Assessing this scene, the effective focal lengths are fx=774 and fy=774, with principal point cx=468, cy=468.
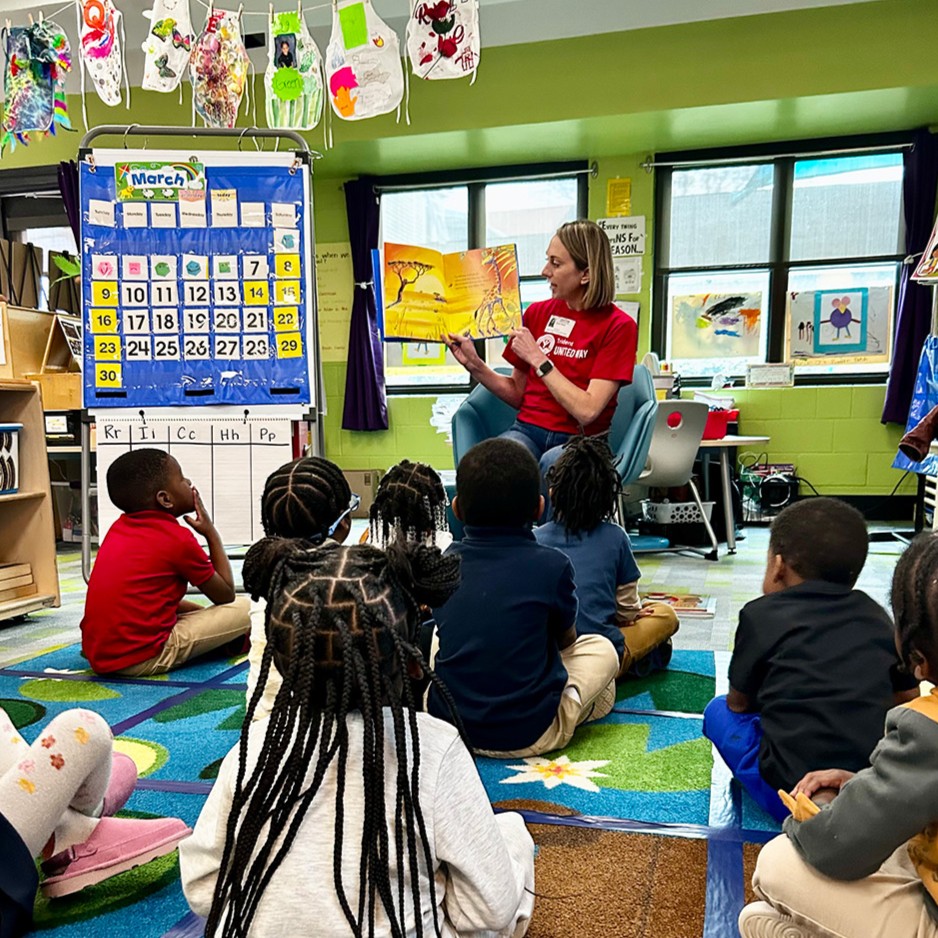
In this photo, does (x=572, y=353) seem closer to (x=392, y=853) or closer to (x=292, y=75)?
(x=292, y=75)

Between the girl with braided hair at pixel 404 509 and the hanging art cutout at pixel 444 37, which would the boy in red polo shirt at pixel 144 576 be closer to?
the girl with braided hair at pixel 404 509

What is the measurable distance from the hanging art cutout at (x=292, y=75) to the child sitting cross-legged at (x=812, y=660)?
2.44 m

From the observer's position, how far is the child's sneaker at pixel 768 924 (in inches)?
31.6

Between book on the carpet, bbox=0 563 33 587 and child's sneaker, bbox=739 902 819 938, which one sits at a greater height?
child's sneaker, bbox=739 902 819 938

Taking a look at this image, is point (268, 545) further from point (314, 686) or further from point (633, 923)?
point (633, 923)

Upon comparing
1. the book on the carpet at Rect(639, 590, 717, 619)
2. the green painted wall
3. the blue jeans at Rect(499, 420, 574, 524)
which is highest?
the green painted wall

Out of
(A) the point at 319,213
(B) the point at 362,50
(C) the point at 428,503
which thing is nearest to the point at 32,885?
(C) the point at 428,503

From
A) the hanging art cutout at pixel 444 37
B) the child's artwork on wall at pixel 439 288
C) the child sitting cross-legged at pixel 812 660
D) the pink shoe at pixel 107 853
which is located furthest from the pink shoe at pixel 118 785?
the hanging art cutout at pixel 444 37

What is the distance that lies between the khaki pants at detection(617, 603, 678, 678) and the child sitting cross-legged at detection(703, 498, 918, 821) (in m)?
0.60

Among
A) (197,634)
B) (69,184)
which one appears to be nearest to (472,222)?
(69,184)

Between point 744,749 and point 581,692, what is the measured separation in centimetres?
34

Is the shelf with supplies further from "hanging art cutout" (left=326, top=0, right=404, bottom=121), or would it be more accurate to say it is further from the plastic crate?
the plastic crate

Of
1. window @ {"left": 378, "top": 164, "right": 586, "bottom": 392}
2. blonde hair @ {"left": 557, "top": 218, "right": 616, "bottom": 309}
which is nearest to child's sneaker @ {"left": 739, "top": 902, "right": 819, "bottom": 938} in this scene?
blonde hair @ {"left": 557, "top": 218, "right": 616, "bottom": 309}

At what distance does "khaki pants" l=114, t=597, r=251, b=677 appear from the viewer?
6.57 ft
